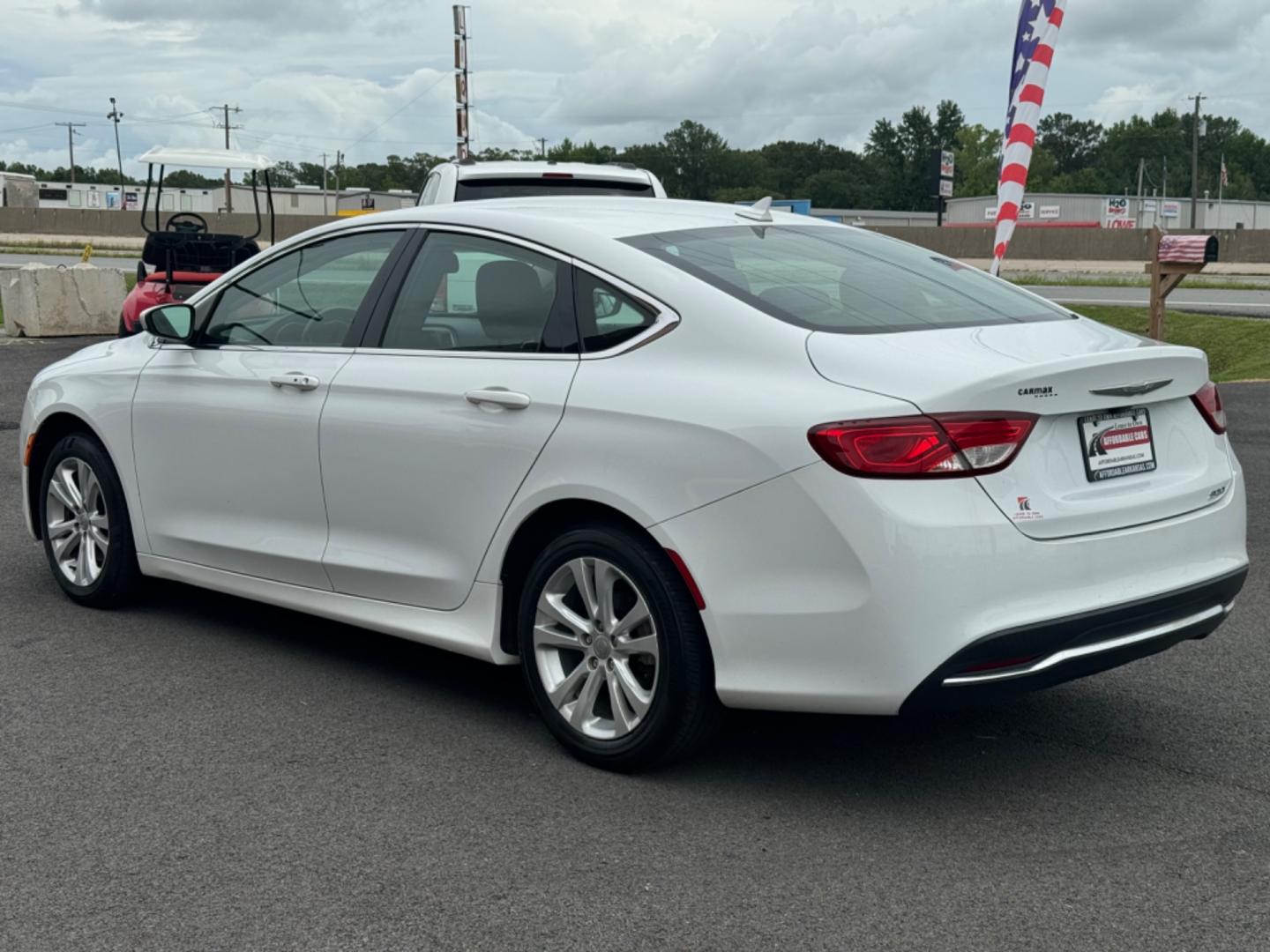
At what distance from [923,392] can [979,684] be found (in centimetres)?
74

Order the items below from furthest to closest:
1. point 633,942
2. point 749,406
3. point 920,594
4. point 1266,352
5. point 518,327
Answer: point 1266,352 → point 518,327 → point 749,406 → point 920,594 → point 633,942

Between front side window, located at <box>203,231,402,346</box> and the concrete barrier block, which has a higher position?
front side window, located at <box>203,231,402,346</box>

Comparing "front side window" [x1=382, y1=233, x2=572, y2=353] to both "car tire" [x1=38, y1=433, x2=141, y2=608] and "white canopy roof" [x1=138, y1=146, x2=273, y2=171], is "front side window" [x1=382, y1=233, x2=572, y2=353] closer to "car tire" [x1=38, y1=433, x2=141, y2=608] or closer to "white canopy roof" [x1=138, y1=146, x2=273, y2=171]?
"car tire" [x1=38, y1=433, x2=141, y2=608]

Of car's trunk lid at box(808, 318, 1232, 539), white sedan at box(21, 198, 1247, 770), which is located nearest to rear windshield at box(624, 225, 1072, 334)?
white sedan at box(21, 198, 1247, 770)

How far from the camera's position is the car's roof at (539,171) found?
1004 cm

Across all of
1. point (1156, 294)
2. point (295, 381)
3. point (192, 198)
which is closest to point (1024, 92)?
point (1156, 294)

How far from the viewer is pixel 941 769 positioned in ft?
14.3

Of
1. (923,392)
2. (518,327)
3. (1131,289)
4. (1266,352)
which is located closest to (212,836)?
(518,327)

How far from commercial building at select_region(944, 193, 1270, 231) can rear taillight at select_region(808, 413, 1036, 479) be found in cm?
10331

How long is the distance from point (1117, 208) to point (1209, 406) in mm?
109959

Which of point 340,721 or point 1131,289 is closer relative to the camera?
point 340,721

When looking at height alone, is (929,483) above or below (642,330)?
below

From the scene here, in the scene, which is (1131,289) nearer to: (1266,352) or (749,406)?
(1266,352)

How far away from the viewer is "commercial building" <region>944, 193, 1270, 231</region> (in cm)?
10656
